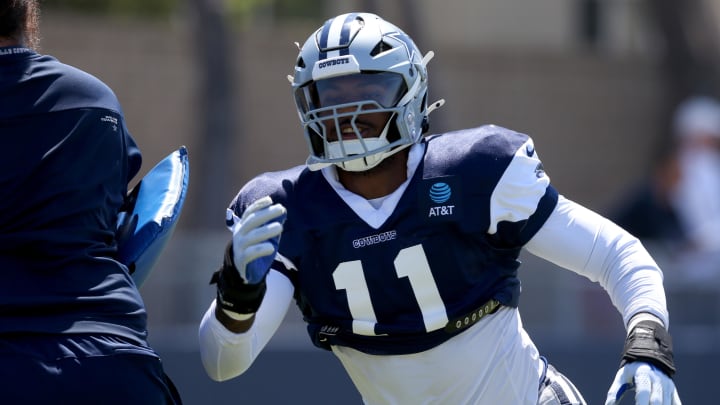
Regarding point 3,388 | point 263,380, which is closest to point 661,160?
point 263,380

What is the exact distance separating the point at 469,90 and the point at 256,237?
12860 mm

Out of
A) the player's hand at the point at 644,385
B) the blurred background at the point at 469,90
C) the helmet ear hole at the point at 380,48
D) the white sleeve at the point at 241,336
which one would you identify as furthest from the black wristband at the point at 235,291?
the blurred background at the point at 469,90

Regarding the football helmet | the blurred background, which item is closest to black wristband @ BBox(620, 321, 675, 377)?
the football helmet

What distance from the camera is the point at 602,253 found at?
358 cm

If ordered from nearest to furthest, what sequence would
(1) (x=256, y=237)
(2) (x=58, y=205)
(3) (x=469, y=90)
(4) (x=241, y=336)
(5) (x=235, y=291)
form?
(2) (x=58, y=205) → (1) (x=256, y=237) → (5) (x=235, y=291) → (4) (x=241, y=336) → (3) (x=469, y=90)

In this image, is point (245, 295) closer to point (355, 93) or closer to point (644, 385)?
point (355, 93)

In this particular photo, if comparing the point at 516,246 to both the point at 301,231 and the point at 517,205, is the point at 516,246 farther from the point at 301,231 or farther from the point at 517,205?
the point at 301,231

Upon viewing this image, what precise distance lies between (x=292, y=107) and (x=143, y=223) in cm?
1172

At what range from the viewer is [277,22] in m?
16.2

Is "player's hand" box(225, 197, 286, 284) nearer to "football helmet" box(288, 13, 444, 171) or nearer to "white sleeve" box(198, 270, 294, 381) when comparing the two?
"white sleeve" box(198, 270, 294, 381)

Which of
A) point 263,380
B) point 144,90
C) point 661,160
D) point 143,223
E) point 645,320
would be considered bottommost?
point 661,160

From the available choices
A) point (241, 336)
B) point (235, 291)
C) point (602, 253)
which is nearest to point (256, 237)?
point (235, 291)

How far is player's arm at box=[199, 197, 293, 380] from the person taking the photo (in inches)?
125

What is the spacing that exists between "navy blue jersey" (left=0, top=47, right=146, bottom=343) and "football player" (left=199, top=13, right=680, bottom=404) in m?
0.49
